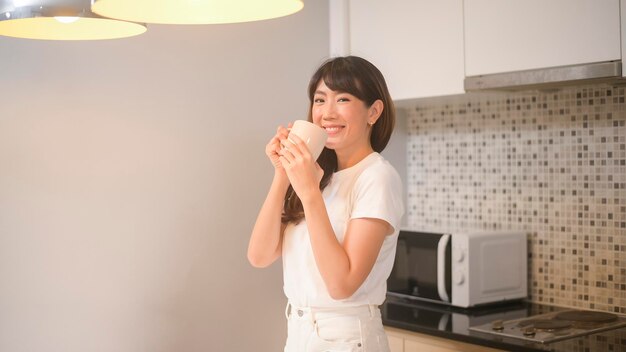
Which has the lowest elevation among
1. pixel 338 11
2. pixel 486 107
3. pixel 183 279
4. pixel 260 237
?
pixel 183 279

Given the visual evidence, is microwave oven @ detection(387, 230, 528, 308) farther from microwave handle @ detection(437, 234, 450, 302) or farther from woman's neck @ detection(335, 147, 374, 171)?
woman's neck @ detection(335, 147, 374, 171)

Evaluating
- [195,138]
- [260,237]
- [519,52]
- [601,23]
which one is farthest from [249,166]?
[601,23]

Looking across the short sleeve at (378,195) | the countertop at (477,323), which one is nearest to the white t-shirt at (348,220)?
the short sleeve at (378,195)

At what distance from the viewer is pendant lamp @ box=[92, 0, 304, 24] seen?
1.12 m

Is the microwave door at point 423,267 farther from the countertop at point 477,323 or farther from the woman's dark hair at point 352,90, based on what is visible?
the woman's dark hair at point 352,90

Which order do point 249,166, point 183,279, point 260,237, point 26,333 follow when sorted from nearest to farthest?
point 260,237 < point 26,333 < point 183,279 < point 249,166

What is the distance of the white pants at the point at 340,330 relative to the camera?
1.78m

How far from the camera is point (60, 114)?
2.19 meters

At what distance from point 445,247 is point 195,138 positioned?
97 cm

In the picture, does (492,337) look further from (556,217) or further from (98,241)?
(98,241)

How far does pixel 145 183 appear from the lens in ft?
7.86

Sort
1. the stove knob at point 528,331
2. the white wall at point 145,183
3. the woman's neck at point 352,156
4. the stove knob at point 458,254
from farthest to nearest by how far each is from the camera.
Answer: the stove knob at point 458,254, the stove knob at point 528,331, the white wall at point 145,183, the woman's neck at point 352,156

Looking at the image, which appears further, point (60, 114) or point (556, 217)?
point (556, 217)

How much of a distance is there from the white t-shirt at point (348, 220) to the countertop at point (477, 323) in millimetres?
592
